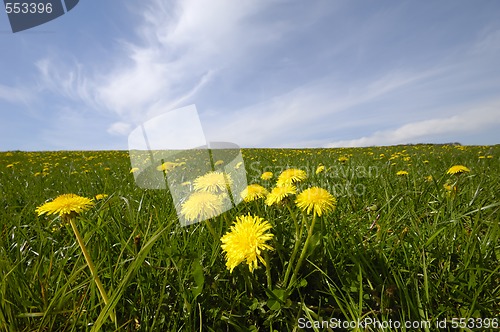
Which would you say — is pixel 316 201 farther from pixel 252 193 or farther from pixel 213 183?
pixel 213 183

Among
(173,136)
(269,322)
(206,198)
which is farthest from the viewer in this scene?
(173,136)

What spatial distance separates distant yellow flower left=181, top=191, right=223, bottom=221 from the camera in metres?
1.41

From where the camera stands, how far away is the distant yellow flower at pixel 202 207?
1.41 metres

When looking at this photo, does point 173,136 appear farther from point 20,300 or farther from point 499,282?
point 499,282

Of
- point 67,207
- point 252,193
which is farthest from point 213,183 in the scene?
point 67,207

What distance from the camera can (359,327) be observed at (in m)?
0.98

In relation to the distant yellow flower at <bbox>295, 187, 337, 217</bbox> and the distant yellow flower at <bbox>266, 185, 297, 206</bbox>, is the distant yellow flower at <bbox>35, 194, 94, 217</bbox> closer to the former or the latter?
the distant yellow flower at <bbox>266, 185, 297, 206</bbox>

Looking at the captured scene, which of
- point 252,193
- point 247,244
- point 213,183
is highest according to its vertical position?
point 213,183

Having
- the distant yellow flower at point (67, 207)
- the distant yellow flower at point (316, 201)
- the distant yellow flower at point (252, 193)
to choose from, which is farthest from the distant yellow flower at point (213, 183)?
the distant yellow flower at point (67, 207)

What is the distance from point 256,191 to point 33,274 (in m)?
1.22

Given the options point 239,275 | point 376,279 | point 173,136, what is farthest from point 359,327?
point 173,136

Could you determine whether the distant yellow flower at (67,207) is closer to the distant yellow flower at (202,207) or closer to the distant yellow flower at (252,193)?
the distant yellow flower at (202,207)

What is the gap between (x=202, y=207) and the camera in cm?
143

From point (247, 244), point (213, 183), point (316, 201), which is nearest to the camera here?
point (247, 244)
